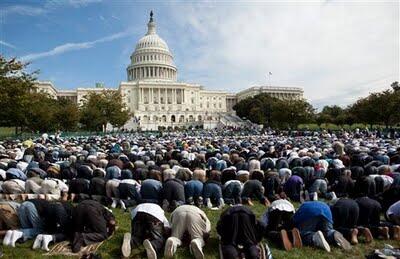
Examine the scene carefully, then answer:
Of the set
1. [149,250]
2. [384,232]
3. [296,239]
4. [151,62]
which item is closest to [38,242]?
[149,250]

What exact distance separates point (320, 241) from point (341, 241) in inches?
20.0

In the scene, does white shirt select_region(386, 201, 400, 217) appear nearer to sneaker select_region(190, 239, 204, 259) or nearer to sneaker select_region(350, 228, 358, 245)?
sneaker select_region(350, 228, 358, 245)

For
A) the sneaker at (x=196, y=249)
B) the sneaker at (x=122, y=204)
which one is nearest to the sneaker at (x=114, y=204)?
the sneaker at (x=122, y=204)

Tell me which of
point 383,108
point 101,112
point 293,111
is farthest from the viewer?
point 101,112

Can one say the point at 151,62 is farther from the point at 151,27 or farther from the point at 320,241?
the point at 320,241

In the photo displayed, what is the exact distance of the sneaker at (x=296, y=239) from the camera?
8.77 metres

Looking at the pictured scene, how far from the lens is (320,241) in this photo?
8641mm

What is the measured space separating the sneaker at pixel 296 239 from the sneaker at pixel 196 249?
226 centimetres

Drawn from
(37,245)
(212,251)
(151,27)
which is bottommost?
(212,251)

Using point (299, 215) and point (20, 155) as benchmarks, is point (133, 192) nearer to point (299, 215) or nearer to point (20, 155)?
point (299, 215)

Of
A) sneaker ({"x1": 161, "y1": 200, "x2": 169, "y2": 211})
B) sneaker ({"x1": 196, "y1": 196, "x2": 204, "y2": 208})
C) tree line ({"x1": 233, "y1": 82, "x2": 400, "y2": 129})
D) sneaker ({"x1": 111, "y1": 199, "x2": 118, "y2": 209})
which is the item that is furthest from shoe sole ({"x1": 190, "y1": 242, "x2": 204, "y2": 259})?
tree line ({"x1": 233, "y1": 82, "x2": 400, "y2": 129})

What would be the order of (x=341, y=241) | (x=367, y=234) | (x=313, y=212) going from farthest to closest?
(x=367, y=234), (x=313, y=212), (x=341, y=241)

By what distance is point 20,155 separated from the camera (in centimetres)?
2252

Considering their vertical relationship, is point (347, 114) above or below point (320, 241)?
above
